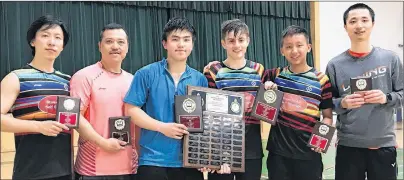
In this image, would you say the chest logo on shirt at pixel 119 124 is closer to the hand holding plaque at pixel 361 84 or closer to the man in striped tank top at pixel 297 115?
the man in striped tank top at pixel 297 115

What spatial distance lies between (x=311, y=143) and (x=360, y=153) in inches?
18.3

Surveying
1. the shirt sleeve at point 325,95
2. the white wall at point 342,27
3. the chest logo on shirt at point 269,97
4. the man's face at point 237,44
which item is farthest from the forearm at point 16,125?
the white wall at point 342,27

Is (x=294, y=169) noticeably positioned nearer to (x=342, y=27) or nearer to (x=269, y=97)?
(x=269, y=97)

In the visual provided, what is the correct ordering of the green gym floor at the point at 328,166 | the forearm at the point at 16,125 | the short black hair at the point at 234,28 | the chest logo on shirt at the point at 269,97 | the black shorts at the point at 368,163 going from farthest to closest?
the green gym floor at the point at 328,166, the black shorts at the point at 368,163, the short black hair at the point at 234,28, the chest logo on shirt at the point at 269,97, the forearm at the point at 16,125

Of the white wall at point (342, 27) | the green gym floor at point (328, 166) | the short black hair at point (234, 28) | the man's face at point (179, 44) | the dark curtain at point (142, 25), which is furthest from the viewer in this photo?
the white wall at point (342, 27)

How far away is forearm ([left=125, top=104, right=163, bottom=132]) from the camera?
2.31m

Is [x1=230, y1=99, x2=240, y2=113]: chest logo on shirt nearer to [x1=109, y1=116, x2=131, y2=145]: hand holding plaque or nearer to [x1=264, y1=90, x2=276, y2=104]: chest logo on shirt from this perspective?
[x1=264, y1=90, x2=276, y2=104]: chest logo on shirt

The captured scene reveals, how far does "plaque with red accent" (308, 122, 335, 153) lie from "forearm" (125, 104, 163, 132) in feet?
3.40

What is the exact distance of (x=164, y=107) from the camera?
7.95 ft

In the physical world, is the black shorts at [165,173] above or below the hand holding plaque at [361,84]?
below

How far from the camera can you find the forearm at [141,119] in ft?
7.59

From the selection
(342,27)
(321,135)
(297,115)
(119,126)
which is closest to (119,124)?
(119,126)

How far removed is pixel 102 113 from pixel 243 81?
0.95m

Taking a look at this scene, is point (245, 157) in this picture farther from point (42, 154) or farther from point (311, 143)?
point (42, 154)
